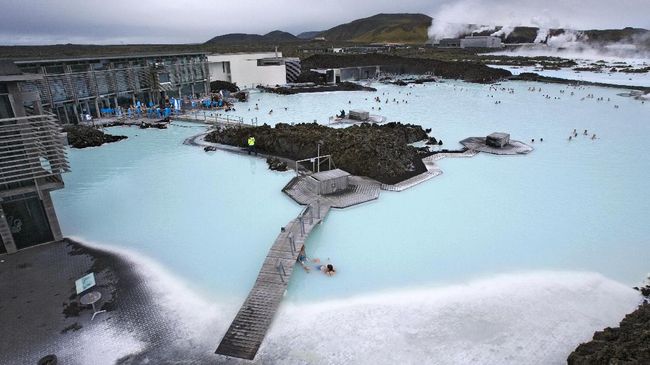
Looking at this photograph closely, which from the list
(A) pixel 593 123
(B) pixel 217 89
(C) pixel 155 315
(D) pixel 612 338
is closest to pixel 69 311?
(C) pixel 155 315

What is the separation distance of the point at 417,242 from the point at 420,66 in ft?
262

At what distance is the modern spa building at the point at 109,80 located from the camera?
36.9 metres

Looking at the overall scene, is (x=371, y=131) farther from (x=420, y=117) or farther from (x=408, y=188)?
(x=420, y=117)

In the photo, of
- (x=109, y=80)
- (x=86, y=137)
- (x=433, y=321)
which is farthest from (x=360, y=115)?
(x=433, y=321)

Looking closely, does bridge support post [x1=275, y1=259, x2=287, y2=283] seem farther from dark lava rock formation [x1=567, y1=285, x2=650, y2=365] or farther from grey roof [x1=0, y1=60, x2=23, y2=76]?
grey roof [x1=0, y1=60, x2=23, y2=76]

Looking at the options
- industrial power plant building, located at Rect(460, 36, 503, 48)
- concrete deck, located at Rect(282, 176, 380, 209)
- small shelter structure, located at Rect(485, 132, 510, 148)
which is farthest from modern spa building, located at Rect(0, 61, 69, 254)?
industrial power plant building, located at Rect(460, 36, 503, 48)

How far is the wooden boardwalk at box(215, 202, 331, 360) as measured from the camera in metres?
11.3

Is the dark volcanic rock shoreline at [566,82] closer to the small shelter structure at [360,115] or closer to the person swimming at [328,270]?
the small shelter structure at [360,115]

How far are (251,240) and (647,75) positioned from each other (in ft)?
314

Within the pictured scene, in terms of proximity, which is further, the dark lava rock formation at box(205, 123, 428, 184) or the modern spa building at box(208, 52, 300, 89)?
the modern spa building at box(208, 52, 300, 89)

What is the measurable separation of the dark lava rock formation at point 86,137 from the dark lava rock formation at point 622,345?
35.7 metres

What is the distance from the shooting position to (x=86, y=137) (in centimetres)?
3325

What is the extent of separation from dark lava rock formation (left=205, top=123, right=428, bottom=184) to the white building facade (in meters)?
32.8

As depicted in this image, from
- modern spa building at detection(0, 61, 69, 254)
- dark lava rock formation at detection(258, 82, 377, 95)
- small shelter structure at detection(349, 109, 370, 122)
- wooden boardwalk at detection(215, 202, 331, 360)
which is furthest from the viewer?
dark lava rock formation at detection(258, 82, 377, 95)
